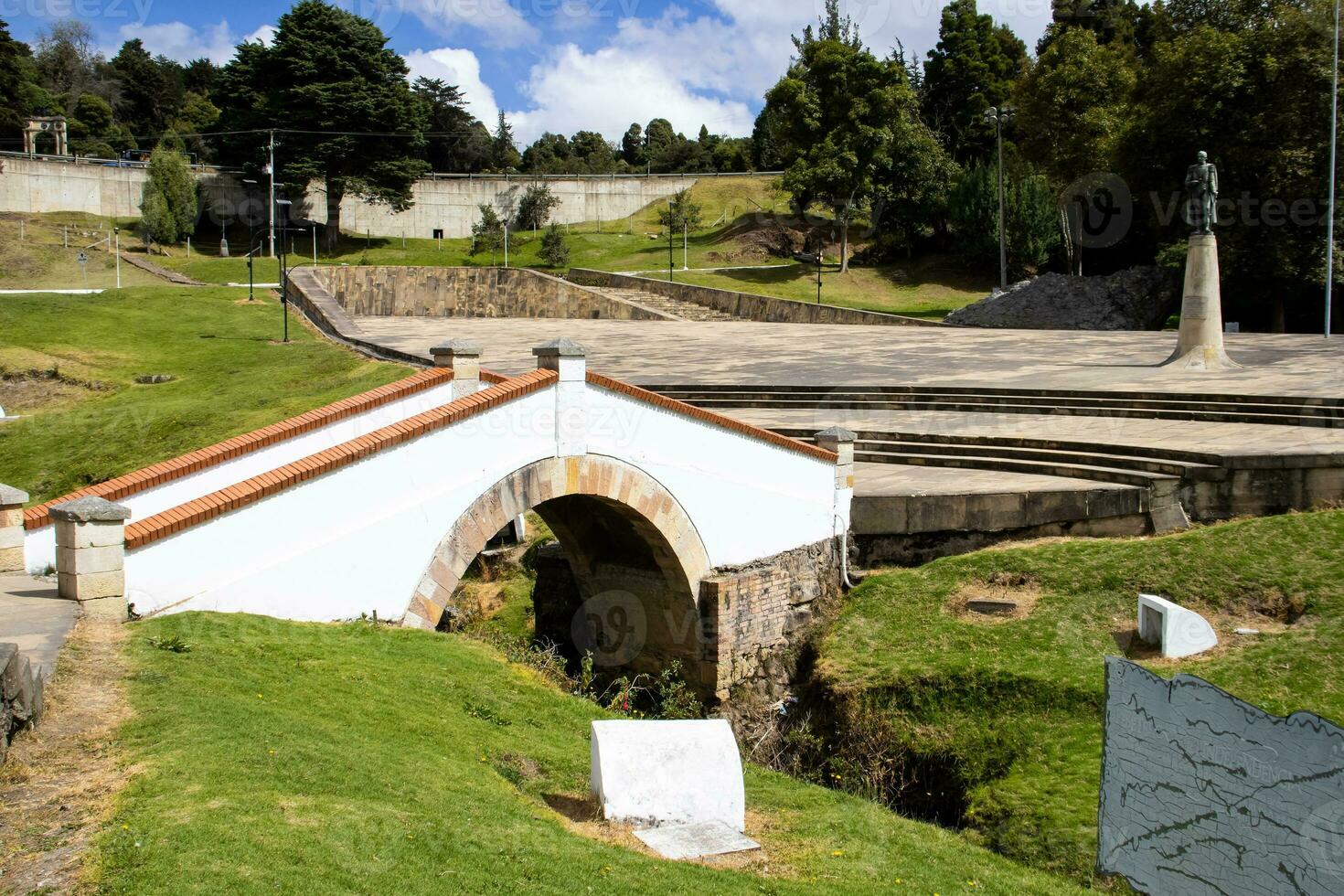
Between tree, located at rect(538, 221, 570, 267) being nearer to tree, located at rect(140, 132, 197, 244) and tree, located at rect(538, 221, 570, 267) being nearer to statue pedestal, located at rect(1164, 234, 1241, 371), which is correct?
tree, located at rect(140, 132, 197, 244)

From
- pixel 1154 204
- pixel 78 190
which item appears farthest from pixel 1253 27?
pixel 78 190

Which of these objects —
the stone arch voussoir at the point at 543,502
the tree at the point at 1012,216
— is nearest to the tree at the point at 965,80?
the tree at the point at 1012,216

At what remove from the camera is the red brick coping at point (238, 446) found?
1038 cm

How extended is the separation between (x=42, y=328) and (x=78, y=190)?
92.2 ft

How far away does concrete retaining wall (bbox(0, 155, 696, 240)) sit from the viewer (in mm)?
50812

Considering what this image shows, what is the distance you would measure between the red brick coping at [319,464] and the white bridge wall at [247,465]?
76cm

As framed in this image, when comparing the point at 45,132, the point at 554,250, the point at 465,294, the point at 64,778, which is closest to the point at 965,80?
the point at 554,250

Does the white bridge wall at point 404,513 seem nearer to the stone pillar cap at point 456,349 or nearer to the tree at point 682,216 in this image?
the stone pillar cap at point 456,349

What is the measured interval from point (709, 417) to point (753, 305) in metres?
23.7

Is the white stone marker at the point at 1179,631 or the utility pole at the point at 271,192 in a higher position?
the utility pole at the point at 271,192

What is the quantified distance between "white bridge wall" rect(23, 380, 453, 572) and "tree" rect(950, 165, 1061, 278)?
32.3 meters

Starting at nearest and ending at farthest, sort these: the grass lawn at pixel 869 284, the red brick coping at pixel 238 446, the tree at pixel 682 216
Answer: the red brick coping at pixel 238 446 < the grass lawn at pixel 869 284 < the tree at pixel 682 216

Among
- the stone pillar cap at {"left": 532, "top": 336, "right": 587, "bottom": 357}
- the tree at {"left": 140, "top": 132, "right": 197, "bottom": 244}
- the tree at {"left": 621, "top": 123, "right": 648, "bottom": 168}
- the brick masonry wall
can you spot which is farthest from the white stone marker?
the tree at {"left": 621, "top": 123, "right": 648, "bottom": 168}

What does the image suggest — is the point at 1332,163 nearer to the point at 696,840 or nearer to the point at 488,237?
the point at 696,840
